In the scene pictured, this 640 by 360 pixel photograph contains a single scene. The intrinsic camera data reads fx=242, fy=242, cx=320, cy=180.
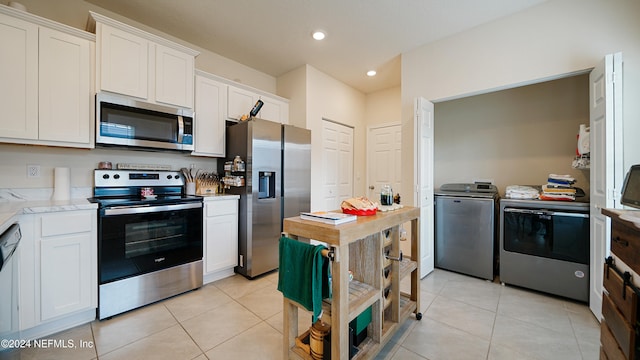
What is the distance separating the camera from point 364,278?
168cm

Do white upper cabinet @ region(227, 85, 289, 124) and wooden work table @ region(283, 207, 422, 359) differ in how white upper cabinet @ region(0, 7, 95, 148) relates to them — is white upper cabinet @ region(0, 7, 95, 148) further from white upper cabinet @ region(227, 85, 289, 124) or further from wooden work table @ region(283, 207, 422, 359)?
wooden work table @ region(283, 207, 422, 359)

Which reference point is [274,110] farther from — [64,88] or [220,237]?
[64,88]

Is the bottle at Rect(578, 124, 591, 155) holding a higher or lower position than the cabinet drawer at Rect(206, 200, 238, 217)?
higher

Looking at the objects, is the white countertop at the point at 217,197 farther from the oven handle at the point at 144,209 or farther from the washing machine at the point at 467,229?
the washing machine at the point at 467,229

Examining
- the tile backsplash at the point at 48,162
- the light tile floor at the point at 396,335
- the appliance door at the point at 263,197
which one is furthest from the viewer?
the appliance door at the point at 263,197

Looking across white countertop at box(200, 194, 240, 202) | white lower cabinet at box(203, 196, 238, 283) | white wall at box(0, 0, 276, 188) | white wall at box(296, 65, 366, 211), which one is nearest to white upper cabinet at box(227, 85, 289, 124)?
white wall at box(296, 65, 366, 211)

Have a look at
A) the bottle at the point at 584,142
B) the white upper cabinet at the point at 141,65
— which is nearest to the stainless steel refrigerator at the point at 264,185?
the white upper cabinet at the point at 141,65

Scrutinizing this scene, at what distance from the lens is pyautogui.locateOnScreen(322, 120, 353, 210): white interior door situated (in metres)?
4.09

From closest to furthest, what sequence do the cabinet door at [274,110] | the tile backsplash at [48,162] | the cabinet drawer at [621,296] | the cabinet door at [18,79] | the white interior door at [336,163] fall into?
the cabinet drawer at [621,296]
the cabinet door at [18,79]
the tile backsplash at [48,162]
the cabinet door at [274,110]
the white interior door at [336,163]

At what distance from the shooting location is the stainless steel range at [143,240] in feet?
6.61

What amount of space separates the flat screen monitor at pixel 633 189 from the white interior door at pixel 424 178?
157cm

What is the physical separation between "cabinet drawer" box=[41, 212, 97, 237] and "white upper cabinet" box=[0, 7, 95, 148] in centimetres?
66

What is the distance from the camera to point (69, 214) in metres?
1.85

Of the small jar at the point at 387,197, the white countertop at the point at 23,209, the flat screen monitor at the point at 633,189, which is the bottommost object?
the white countertop at the point at 23,209
